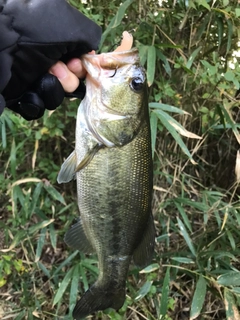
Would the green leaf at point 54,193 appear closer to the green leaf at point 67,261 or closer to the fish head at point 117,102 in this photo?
the green leaf at point 67,261

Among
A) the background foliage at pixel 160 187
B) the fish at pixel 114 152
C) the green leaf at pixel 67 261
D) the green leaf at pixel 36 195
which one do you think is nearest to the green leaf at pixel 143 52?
the background foliage at pixel 160 187

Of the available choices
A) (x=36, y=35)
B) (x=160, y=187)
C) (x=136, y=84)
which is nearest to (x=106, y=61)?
(x=136, y=84)

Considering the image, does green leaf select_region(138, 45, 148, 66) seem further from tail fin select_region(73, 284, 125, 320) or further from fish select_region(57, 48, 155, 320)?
tail fin select_region(73, 284, 125, 320)

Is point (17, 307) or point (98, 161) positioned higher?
point (98, 161)

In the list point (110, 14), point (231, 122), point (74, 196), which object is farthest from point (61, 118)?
point (231, 122)

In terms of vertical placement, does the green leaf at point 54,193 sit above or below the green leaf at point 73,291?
above

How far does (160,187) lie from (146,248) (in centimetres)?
103

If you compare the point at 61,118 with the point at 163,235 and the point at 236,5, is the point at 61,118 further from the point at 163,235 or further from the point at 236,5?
the point at 236,5

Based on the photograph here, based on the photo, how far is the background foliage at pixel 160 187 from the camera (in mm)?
2354

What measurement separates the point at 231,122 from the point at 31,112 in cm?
135

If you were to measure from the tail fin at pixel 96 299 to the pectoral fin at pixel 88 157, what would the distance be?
0.58m

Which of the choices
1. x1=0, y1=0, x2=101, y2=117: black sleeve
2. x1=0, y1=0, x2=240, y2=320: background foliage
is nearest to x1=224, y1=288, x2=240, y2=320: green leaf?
x1=0, y1=0, x2=240, y2=320: background foliage

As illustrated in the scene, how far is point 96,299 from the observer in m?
1.83

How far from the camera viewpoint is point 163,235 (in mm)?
2545
